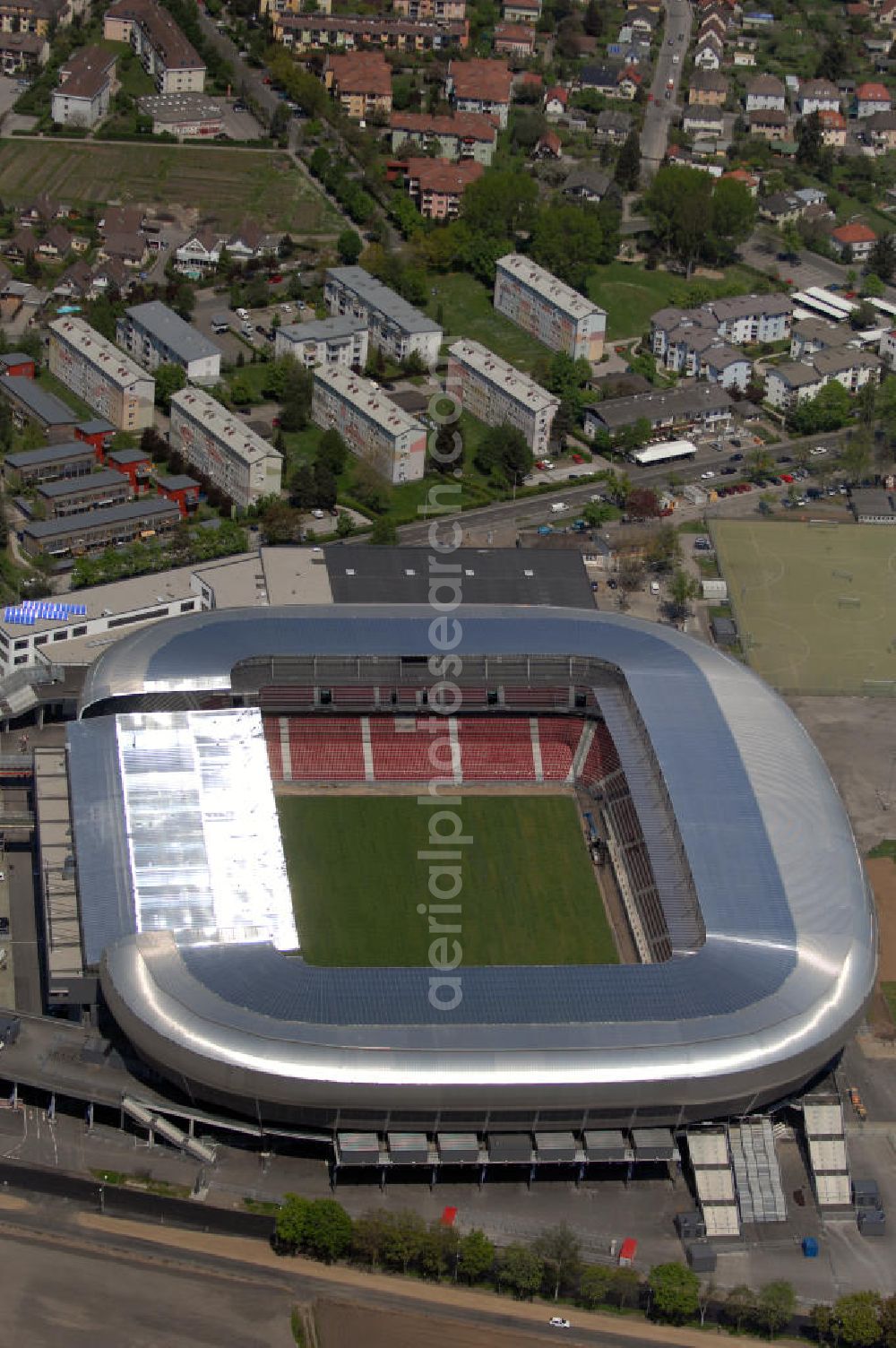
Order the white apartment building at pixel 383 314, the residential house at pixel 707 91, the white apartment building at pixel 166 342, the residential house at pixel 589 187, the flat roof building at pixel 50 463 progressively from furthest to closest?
1. the residential house at pixel 707 91
2. the residential house at pixel 589 187
3. the white apartment building at pixel 383 314
4. the white apartment building at pixel 166 342
5. the flat roof building at pixel 50 463

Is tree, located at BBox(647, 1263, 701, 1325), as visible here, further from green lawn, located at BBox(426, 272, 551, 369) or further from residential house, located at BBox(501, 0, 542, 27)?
residential house, located at BBox(501, 0, 542, 27)

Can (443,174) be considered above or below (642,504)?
above

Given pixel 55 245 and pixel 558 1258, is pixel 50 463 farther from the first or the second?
pixel 558 1258

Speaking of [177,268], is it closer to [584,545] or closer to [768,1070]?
[584,545]

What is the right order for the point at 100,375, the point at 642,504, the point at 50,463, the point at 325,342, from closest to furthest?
the point at 50,463 < the point at 642,504 < the point at 100,375 < the point at 325,342

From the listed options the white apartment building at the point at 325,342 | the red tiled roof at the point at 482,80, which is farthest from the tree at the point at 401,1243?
the red tiled roof at the point at 482,80

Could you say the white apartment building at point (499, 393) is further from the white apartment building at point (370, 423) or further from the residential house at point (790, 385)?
the residential house at point (790, 385)

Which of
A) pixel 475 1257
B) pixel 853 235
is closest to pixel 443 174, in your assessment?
pixel 853 235
